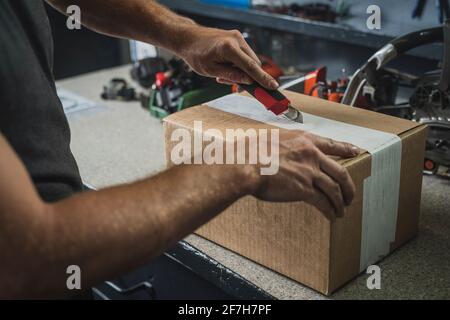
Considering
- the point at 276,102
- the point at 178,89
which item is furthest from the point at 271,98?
the point at 178,89

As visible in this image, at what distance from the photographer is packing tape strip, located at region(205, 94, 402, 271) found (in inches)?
31.9

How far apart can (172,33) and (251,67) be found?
17 cm

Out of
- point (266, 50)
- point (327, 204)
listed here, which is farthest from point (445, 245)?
point (266, 50)

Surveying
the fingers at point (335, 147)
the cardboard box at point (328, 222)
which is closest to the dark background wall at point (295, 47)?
the cardboard box at point (328, 222)

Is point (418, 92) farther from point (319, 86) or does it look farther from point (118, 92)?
point (118, 92)

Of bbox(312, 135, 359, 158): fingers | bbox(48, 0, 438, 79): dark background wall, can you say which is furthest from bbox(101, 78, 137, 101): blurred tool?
bbox(312, 135, 359, 158): fingers

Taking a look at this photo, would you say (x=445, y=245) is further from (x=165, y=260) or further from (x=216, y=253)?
(x=165, y=260)

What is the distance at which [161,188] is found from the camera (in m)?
0.60

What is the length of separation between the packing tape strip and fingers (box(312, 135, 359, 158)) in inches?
1.6

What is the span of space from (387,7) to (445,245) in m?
0.67

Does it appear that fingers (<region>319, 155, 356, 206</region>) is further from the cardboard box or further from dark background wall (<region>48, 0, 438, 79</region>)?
dark background wall (<region>48, 0, 438, 79</region>)

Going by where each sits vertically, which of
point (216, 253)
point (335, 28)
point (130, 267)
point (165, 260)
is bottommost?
point (165, 260)

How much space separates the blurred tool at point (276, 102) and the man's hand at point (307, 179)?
19cm

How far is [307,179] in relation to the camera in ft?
2.16
